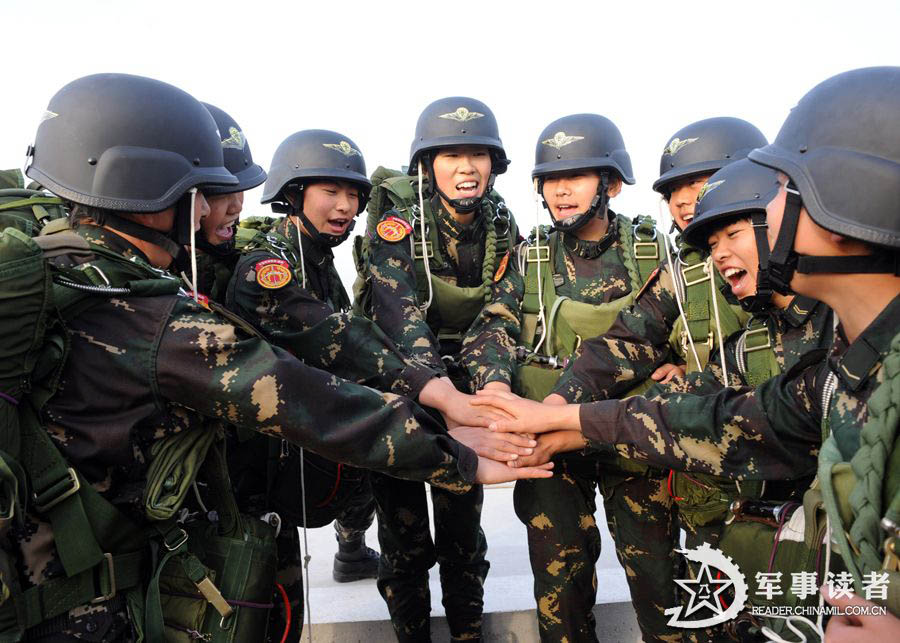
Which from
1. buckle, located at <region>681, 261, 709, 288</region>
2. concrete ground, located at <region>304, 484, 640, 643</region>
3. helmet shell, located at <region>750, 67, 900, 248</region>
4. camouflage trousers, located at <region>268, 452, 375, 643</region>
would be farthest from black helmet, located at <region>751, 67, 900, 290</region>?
concrete ground, located at <region>304, 484, 640, 643</region>

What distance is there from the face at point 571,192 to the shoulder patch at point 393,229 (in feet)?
→ 3.36

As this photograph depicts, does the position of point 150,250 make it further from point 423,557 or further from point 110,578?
point 423,557

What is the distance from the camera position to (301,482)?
3.78 meters

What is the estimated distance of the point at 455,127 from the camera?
507 centimetres

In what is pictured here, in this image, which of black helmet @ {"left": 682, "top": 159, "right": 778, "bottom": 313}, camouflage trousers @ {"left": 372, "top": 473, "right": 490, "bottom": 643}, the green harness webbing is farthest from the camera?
camouflage trousers @ {"left": 372, "top": 473, "right": 490, "bottom": 643}

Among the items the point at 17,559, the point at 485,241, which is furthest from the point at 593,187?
the point at 17,559

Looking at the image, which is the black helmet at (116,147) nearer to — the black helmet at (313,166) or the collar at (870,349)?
the black helmet at (313,166)

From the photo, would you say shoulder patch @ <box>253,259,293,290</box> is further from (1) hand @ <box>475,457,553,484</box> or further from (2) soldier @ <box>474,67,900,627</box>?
(2) soldier @ <box>474,67,900,627</box>

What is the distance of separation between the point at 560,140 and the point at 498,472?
102 inches

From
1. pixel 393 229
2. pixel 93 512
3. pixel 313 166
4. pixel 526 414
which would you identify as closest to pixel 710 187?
pixel 526 414

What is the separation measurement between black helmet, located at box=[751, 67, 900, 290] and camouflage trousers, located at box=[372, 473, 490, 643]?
2.60 meters

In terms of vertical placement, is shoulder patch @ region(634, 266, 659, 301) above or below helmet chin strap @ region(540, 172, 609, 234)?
below

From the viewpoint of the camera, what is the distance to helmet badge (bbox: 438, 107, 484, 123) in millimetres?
5090

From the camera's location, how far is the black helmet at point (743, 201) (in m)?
3.55
